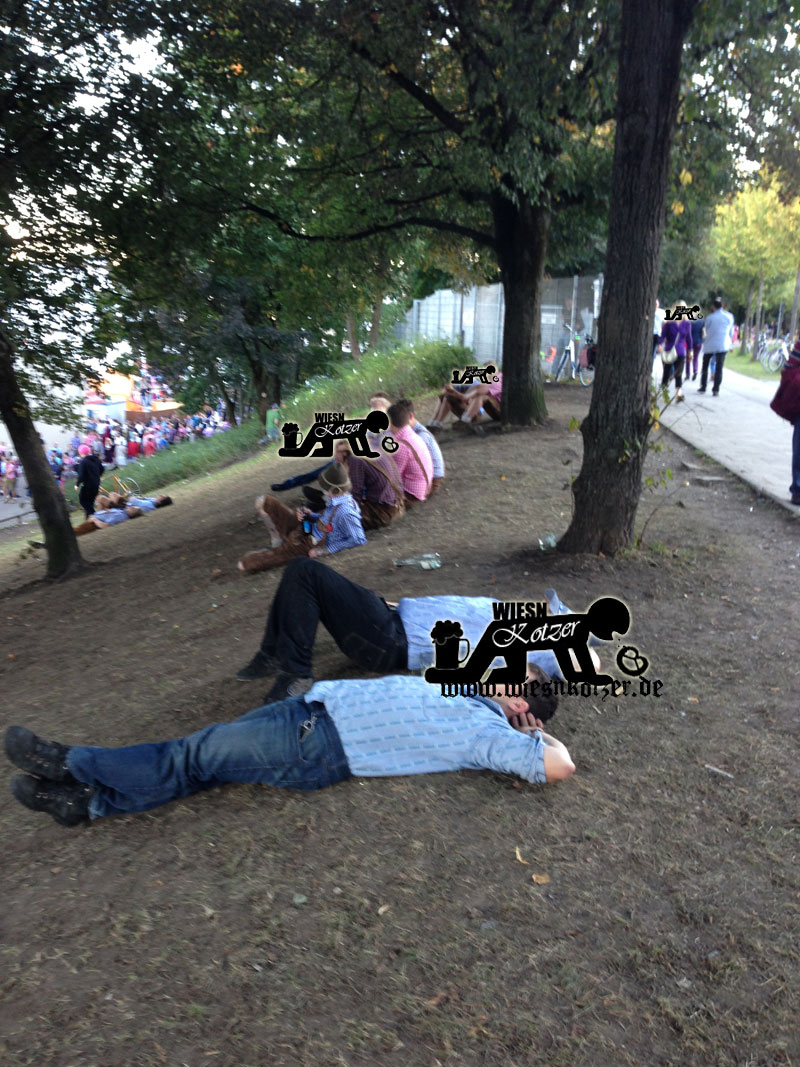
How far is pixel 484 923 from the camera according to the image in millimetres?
3053

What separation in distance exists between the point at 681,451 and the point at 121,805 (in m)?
9.44

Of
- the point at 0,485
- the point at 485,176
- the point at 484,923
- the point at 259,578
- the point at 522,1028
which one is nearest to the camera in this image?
the point at 522,1028

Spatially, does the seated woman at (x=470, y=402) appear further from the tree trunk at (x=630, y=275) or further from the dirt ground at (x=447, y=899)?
the dirt ground at (x=447, y=899)

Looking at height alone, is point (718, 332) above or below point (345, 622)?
above

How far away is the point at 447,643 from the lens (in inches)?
163

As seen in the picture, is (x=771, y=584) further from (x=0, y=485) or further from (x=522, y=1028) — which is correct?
(x=0, y=485)

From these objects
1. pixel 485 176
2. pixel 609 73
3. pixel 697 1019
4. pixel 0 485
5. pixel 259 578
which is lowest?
pixel 0 485

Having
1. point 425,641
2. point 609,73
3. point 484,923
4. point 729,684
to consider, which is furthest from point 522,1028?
point 609,73

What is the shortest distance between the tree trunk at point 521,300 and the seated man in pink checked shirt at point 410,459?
12.5 feet

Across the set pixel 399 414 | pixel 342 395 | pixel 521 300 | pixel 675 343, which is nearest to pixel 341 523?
pixel 399 414

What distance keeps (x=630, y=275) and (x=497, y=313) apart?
54.6ft

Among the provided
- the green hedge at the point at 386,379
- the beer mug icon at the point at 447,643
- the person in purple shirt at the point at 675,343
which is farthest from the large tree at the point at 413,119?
the green hedge at the point at 386,379

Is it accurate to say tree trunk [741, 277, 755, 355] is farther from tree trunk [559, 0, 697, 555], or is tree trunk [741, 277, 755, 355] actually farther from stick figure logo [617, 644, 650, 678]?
stick figure logo [617, 644, 650, 678]

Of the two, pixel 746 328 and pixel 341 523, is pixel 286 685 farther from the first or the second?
pixel 746 328
